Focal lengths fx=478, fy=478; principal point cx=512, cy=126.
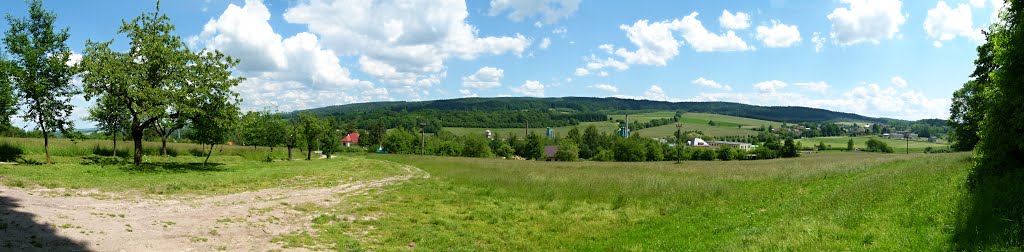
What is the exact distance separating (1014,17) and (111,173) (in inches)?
1427

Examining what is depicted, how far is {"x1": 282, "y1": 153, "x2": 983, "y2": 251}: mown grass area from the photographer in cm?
1150

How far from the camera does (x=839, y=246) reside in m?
10.5

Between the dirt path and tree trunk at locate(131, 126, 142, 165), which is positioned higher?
tree trunk at locate(131, 126, 142, 165)

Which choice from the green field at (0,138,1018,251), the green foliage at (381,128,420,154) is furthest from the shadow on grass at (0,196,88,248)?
the green foliage at (381,128,420,154)

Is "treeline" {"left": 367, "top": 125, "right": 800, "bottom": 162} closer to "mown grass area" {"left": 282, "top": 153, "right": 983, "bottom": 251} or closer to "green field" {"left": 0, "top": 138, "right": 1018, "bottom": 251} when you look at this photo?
"green field" {"left": 0, "top": 138, "right": 1018, "bottom": 251}


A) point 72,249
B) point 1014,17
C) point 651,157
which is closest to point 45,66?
point 72,249

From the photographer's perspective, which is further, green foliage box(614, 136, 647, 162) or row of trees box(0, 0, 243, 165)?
green foliage box(614, 136, 647, 162)

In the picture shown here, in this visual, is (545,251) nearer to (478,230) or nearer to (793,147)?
(478,230)

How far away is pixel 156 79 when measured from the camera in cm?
3209

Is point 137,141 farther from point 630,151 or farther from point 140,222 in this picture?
point 630,151

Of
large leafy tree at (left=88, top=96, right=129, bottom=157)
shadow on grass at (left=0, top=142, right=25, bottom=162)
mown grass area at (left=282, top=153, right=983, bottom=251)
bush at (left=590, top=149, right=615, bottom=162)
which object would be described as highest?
large leafy tree at (left=88, top=96, right=129, bottom=157)

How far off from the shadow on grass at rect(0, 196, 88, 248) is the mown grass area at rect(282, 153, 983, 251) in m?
4.85

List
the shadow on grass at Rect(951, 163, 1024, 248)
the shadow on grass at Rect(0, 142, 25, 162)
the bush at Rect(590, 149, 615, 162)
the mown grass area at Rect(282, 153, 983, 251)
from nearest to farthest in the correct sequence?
the shadow on grass at Rect(951, 163, 1024, 248) → the mown grass area at Rect(282, 153, 983, 251) → the shadow on grass at Rect(0, 142, 25, 162) → the bush at Rect(590, 149, 615, 162)

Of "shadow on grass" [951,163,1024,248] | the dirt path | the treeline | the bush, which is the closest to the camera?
"shadow on grass" [951,163,1024,248]
